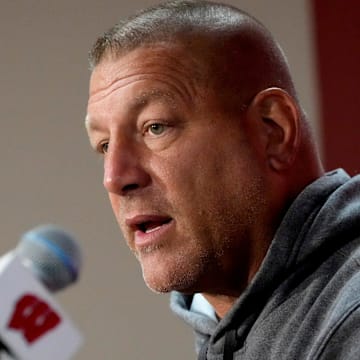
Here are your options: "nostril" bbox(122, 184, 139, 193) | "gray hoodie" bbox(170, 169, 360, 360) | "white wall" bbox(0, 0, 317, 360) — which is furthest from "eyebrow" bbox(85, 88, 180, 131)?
"white wall" bbox(0, 0, 317, 360)

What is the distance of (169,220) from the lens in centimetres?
129

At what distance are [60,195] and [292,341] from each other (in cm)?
177

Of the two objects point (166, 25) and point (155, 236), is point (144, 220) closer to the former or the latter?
point (155, 236)

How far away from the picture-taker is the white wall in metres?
2.83

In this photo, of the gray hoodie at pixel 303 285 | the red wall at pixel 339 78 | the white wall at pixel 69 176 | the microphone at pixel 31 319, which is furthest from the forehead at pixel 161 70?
the red wall at pixel 339 78

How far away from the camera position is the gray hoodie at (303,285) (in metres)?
1.15

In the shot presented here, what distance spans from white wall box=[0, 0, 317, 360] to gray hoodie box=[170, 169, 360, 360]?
152 centimetres

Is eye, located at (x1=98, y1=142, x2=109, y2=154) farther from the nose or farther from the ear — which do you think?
the ear

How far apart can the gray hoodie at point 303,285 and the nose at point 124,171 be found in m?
0.22

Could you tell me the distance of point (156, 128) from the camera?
4.28 feet

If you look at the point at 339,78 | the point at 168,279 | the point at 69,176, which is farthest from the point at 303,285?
the point at 339,78

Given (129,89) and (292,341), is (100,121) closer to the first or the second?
(129,89)

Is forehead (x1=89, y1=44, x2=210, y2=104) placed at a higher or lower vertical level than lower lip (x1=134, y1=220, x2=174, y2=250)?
higher

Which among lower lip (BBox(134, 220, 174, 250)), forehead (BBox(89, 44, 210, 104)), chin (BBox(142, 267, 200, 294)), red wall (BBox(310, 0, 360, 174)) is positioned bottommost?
red wall (BBox(310, 0, 360, 174))
